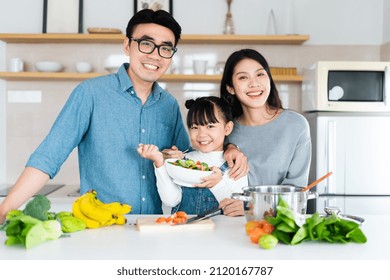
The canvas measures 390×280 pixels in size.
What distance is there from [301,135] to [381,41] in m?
2.19

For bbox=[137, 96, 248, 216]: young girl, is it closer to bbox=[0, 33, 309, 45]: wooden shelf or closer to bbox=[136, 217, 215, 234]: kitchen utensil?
bbox=[136, 217, 215, 234]: kitchen utensil

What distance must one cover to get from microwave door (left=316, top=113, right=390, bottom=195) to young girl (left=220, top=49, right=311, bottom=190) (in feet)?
4.16

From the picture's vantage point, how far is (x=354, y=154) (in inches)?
129

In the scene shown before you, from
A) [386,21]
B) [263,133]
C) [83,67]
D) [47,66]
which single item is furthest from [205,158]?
[386,21]

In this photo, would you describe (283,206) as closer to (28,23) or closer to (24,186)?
(24,186)

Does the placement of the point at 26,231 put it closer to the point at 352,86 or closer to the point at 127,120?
the point at 127,120

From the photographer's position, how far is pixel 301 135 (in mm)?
2033

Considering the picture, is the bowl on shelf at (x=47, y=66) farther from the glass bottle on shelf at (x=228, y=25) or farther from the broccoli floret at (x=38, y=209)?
the broccoli floret at (x=38, y=209)

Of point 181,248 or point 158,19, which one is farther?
point 158,19

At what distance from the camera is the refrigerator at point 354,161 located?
10.7 feet

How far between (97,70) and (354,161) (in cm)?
195

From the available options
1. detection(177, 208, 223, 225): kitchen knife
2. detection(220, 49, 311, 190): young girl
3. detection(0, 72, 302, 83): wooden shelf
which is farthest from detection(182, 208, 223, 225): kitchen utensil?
detection(0, 72, 302, 83): wooden shelf

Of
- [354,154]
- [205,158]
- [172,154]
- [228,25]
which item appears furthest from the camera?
[228,25]

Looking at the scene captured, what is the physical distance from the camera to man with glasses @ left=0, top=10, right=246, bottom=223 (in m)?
1.90
